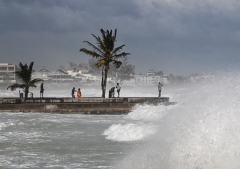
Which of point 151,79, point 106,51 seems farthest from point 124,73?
point 106,51

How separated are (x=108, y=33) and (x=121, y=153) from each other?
18622mm

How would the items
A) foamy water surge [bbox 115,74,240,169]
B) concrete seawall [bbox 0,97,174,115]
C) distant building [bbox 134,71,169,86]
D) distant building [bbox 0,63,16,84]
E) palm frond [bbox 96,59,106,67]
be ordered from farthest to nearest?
distant building [bbox 134,71,169,86]
distant building [bbox 0,63,16,84]
palm frond [bbox 96,59,106,67]
concrete seawall [bbox 0,97,174,115]
foamy water surge [bbox 115,74,240,169]

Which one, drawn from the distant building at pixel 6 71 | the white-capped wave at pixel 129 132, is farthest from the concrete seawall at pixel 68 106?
the distant building at pixel 6 71

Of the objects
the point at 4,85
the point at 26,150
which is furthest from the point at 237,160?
the point at 4,85

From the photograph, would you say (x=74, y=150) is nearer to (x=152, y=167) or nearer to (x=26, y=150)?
(x=26, y=150)

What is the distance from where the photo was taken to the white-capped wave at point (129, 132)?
554 inches

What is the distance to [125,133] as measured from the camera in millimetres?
14500

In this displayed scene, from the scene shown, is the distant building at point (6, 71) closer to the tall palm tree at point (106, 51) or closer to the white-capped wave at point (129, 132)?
the tall palm tree at point (106, 51)

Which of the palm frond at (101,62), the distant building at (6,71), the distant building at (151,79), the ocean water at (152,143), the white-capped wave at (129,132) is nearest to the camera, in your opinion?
the ocean water at (152,143)

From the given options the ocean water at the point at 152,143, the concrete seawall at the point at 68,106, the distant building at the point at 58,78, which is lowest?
the ocean water at the point at 152,143

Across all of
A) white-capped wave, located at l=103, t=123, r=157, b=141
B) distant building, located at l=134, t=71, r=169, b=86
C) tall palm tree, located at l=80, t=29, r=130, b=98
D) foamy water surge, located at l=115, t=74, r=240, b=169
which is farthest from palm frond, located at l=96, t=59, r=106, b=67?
distant building, located at l=134, t=71, r=169, b=86

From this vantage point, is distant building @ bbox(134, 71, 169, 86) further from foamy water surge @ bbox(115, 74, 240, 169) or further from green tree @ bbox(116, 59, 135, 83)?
foamy water surge @ bbox(115, 74, 240, 169)

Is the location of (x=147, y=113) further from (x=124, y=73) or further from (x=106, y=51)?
(x=124, y=73)

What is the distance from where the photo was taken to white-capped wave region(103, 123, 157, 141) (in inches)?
554
